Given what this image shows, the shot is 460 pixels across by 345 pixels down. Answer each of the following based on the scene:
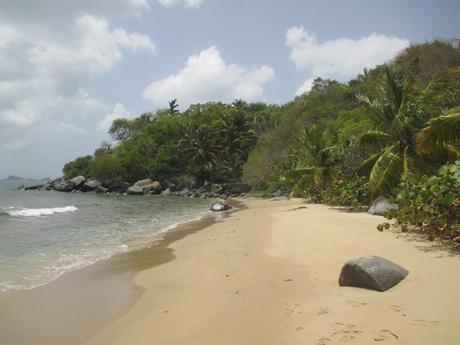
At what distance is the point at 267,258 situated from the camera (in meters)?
9.48

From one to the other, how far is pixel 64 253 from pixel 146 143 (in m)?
52.8

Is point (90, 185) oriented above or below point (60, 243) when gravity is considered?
above

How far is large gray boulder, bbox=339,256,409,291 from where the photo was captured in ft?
19.4

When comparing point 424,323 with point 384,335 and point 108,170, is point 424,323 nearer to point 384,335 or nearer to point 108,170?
point 384,335

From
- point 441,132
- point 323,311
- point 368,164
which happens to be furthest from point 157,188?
point 323,311

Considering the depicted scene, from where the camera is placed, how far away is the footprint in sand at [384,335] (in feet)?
14.3

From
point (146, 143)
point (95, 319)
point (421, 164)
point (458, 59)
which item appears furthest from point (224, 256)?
point (146, 143)

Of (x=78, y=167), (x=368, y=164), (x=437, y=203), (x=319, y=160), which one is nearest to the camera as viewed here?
(x=437, y=203)

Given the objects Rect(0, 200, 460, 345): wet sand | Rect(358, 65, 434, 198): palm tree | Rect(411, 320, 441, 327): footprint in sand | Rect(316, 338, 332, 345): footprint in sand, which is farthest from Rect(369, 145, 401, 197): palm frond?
Rect(316, 338, 332, 345): footprint in sand

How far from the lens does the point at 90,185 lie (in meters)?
61.3

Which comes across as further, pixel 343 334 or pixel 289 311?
pixel 289 311

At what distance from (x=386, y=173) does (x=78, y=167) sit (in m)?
65.4

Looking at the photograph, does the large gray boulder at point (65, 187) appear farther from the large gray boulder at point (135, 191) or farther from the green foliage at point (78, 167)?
the large gray boulder at point (135, 191)

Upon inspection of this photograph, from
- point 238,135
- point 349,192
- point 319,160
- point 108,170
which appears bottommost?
point 349,192
